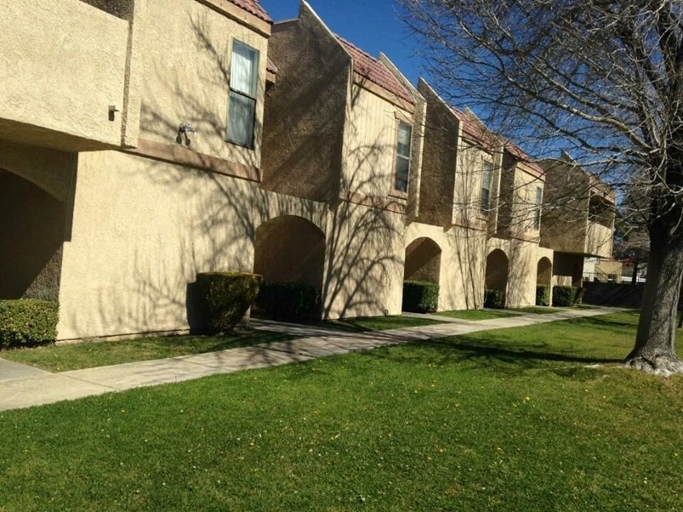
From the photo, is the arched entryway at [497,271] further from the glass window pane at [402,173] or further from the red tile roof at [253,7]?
the red tile roof at [253,7]

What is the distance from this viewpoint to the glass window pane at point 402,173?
17078mm

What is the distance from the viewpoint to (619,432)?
646 cm

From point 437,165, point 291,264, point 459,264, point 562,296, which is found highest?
point 437,165

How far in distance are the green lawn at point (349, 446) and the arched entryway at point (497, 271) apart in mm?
16434

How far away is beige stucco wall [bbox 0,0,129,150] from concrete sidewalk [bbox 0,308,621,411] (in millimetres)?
2907

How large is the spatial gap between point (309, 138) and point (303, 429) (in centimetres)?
1017

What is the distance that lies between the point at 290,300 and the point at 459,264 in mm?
8787

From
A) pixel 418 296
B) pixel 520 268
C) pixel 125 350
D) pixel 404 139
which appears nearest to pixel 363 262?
pixel 418 296

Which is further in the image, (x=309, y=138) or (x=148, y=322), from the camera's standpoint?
(x=309, y=138)

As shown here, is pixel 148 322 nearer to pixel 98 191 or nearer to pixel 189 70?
pixel 98 191

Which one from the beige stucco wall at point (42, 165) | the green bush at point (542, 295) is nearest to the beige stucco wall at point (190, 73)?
the beige stucco wall at point (42, 165)

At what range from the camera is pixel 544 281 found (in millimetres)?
30953

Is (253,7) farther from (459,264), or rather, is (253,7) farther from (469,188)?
(459,264)

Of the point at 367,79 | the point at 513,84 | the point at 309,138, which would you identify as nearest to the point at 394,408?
the point at 513,84
